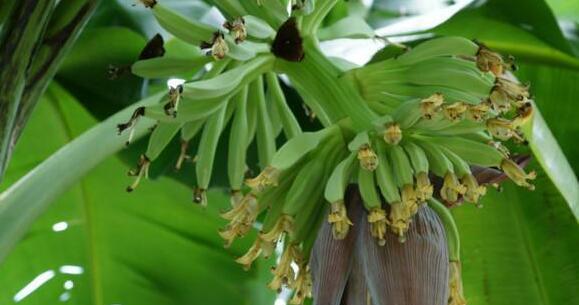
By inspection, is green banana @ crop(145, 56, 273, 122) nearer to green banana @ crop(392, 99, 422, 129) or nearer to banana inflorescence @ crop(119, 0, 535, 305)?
Answer: banana inflorescence @ crop(119, 0, 535, 305)

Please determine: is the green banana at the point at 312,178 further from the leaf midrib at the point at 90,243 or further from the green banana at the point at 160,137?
the leaf midrib at the point at 90,243

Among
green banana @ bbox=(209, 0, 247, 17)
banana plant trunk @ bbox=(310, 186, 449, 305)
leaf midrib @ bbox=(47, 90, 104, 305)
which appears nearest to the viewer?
banana plant trunk @ bbox=(310, 186, 449, 305)

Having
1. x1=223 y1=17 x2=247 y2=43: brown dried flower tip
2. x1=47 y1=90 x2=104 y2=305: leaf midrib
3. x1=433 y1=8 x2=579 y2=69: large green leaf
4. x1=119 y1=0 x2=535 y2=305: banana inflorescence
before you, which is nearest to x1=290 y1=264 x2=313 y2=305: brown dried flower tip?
x1=119 y1=0 x2=535 y2=305: banana inflorescence

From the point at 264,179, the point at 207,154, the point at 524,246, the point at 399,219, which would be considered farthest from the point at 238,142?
the point at 524,246

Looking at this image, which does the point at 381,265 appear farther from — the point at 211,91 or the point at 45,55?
the point at 45,55

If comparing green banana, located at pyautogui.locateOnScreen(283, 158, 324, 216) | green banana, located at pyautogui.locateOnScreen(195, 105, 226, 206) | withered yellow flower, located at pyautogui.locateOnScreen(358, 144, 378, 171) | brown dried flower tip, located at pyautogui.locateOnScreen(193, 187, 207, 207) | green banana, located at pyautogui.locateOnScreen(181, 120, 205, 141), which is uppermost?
green banana, located at pyautogui.locateOnScreen(181, 120, 205, 141)

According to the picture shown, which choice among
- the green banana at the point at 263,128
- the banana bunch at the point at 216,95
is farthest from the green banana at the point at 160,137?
the green banana at the point at 263,128

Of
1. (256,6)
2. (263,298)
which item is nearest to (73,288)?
(263,298)
